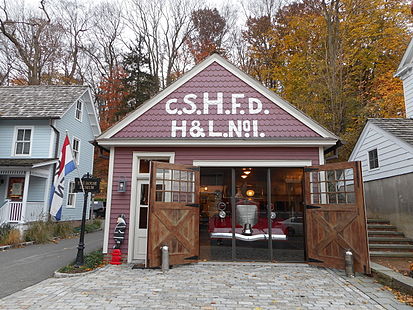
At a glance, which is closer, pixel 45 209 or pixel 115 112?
pixel 45 209

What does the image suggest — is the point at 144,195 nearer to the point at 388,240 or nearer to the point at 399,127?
the point at 388,240

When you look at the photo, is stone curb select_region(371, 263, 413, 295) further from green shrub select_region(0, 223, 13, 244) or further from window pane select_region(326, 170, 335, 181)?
green shrub select_region(0, 223, 13, 244)

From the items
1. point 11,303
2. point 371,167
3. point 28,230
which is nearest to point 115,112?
point 28,230

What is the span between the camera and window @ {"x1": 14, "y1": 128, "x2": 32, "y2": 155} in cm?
1559

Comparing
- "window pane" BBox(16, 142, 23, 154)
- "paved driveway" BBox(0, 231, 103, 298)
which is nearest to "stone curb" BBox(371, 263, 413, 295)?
"paved driveway" BBox(0, 231, 103, 298)

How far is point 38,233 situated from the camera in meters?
12.5

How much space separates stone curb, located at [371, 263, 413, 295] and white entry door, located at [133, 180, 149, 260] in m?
5.45

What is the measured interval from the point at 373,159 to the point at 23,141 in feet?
55.4

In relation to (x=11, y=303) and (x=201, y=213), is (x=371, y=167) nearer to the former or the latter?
(x=201, y=213)

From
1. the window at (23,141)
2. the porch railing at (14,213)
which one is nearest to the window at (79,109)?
the window at (23,141)

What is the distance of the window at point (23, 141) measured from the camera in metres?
15.6

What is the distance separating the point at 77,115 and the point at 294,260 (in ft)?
53.5

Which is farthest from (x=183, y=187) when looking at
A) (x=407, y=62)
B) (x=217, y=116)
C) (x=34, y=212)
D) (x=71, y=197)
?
(x=71, y=197)

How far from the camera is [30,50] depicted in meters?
23.7
